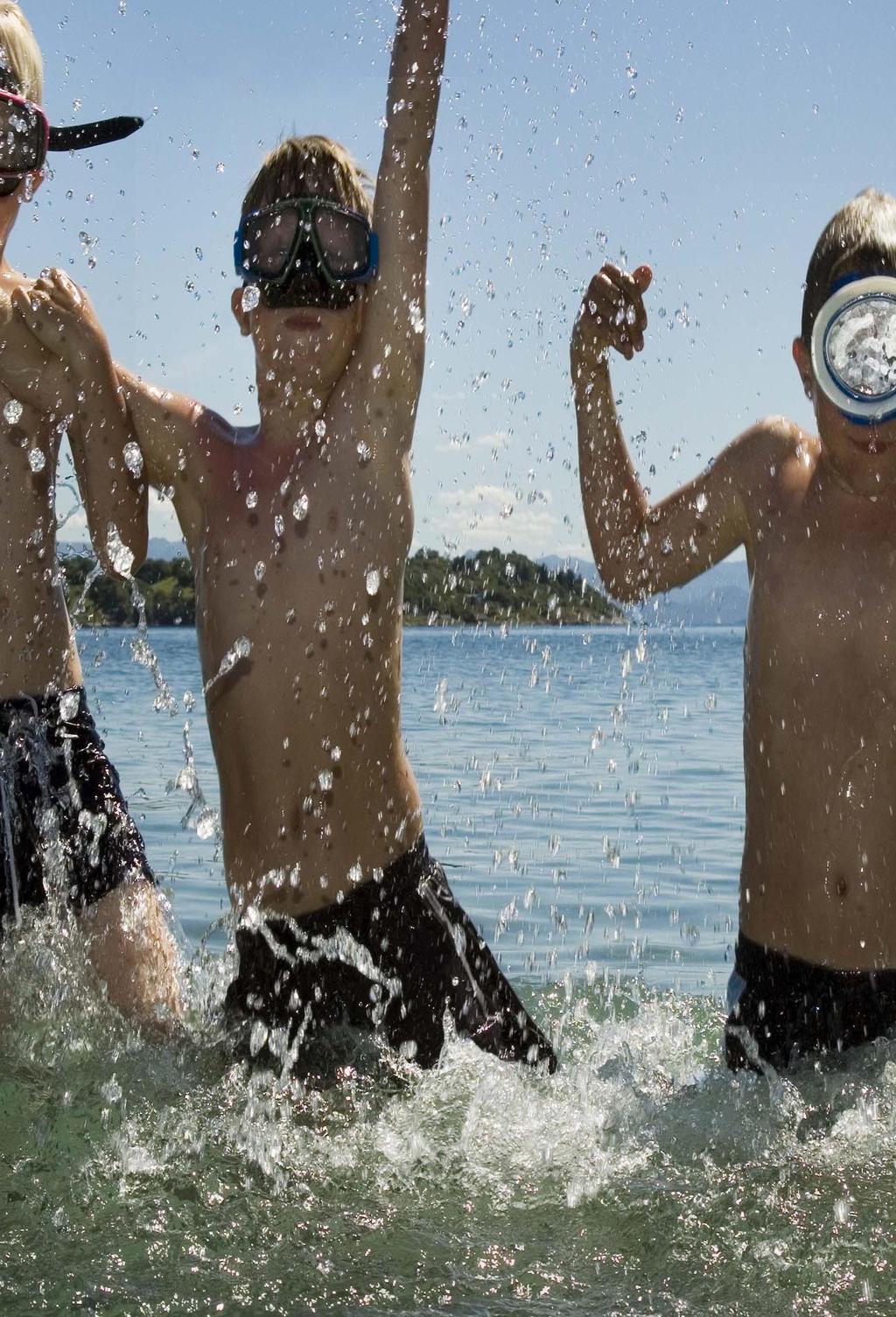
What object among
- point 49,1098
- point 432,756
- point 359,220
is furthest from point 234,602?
point 432,756

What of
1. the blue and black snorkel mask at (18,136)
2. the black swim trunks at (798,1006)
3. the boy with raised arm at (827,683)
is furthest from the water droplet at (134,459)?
the black swim trunks at (798,1006)

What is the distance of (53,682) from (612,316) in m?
1.41

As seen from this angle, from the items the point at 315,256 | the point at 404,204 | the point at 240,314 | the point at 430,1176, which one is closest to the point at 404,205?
the point at 404,204

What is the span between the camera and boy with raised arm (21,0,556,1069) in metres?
3.05

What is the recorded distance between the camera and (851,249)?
309 centimetres

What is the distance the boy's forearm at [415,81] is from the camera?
3.15m

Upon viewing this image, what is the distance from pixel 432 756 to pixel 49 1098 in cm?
866

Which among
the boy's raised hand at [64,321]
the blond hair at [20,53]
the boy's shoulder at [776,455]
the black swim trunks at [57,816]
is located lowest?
the black swim trunks at [57,816]

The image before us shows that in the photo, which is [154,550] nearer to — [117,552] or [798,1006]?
[117,552]

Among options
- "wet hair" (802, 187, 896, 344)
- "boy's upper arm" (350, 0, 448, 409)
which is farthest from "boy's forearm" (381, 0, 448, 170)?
"wet hair" (802, 187, 896, 344)

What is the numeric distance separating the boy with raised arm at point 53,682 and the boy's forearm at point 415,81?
0.73m

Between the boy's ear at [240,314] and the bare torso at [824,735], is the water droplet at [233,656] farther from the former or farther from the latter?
the bare torso at [824,735]

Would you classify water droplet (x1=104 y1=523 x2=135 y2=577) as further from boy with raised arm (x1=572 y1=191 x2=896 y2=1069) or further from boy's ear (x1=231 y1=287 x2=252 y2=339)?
boy with raised arm (x1=572 y1=191 x2=896 y2=1069)

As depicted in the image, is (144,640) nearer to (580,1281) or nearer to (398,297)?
(398,297)
